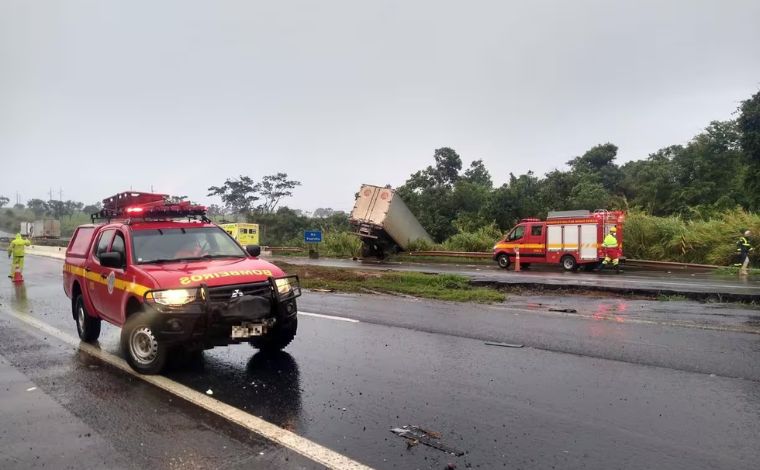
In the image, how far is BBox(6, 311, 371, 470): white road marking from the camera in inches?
151

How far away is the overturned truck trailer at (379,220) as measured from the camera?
93.1 ft

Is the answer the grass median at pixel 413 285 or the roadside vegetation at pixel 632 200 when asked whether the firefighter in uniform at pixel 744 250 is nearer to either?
the roadside vegetation at pixel 632 200

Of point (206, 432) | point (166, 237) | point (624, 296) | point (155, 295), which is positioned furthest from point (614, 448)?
point (624, 296)

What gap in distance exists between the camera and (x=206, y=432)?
441 centimetres

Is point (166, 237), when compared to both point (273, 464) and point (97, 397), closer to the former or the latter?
point (97, 397)

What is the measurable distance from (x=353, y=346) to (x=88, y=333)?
3.95 meters

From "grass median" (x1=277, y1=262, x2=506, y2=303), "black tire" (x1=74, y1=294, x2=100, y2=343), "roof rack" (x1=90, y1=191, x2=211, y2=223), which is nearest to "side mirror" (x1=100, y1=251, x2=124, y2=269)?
"roof rack" (x1=90, y1=191, x2=211, y2=223)

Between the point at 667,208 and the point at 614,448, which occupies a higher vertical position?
the point at 667,208

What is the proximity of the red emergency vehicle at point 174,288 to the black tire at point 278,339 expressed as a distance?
13mm

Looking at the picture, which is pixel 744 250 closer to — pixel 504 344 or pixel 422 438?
pixel 504 344

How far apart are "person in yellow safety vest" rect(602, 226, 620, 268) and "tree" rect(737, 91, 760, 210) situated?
10.5 m

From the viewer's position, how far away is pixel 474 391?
542cm

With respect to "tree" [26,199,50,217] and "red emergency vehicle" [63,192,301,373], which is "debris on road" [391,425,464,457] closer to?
"red emergency vehicle" [63,192,301,373]

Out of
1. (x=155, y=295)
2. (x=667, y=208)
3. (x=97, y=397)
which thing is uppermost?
(x=667, y=208)
